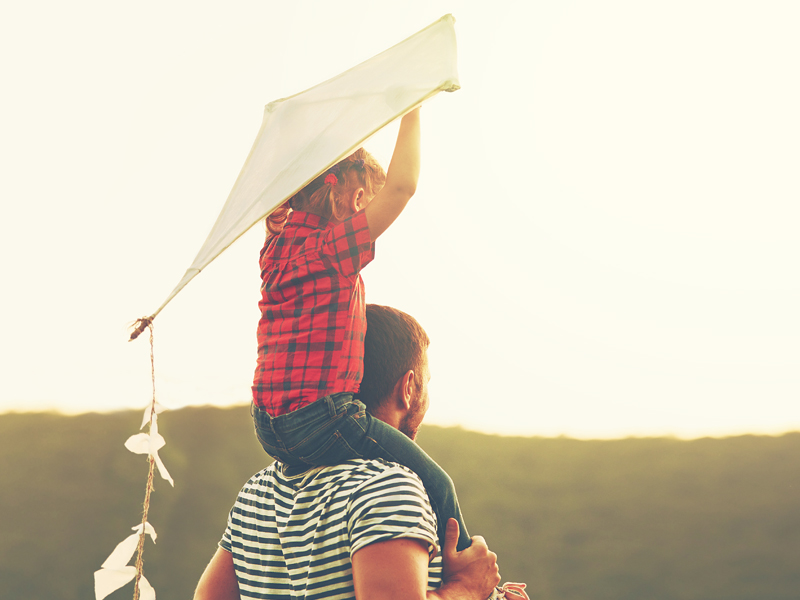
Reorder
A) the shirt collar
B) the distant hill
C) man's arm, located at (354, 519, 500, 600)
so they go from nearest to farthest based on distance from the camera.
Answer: man's arm, located at (354, 519, 500, 600) < the shirt collar < the distant hill

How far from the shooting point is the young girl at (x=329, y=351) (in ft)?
3.20

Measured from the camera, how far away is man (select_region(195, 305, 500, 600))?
0.83 meters

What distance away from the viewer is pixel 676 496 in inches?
113

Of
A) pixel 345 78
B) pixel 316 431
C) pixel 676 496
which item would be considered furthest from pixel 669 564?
pixel 345 78

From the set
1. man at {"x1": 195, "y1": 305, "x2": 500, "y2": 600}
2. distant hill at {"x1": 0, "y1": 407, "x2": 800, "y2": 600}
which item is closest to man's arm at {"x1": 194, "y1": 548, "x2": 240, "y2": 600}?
man at {"x1": 195, "y1": 305, "x2": 500, "y2": 600}

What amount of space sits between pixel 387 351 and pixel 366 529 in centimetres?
37

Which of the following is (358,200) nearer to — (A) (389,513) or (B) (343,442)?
(B) (343,442)

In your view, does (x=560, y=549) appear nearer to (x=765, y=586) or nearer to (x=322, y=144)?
(x=765, y=586)

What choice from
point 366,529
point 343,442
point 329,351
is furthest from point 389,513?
point 329,351

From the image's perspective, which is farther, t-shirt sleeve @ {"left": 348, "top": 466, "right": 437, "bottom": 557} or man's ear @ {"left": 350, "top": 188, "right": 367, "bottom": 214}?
man's ear @ {"left": 350, "top": 188, "right": 367, "bottom": 214}

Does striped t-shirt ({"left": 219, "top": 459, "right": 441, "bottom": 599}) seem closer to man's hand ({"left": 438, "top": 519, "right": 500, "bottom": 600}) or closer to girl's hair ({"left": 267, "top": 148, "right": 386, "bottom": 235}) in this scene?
man's hand ({"left": 438, "top": 519, "right": 500, "bottom": 600})

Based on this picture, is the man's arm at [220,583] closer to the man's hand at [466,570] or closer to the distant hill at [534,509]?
the man's hand at [466,570]

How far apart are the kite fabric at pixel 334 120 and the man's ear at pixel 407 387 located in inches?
16.4

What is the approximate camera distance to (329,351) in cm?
100
